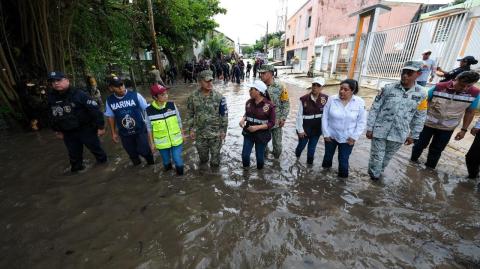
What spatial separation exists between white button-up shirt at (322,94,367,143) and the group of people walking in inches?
0.5

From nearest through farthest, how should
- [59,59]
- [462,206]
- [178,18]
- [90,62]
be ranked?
[462,206]
[59,59]
[90,62]
[178,18]

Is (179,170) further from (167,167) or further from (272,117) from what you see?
(272,117)

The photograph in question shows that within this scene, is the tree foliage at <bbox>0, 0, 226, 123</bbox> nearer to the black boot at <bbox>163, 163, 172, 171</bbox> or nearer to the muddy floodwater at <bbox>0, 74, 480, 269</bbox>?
the muddy floodwater at <bbox>0, 74, 480, 269</bbox>

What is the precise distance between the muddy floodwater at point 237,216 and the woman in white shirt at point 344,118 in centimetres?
65

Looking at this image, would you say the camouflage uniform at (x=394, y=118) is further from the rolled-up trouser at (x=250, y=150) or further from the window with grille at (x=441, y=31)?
the window with grille at (x=441, y=31)

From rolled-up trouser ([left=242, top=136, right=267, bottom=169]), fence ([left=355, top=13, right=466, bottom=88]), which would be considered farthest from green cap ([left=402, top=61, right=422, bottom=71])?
fence ([left=355, top=13, right=466, bottom=88])

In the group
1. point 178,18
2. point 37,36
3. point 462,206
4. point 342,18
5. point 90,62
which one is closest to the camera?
point 462,206

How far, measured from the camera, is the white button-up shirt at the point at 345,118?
3348 mm

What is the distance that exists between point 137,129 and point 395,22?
23136mm

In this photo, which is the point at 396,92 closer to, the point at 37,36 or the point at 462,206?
the point at 462,206

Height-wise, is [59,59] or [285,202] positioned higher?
[59,59]

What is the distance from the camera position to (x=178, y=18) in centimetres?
1432

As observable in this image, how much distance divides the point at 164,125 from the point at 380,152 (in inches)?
127

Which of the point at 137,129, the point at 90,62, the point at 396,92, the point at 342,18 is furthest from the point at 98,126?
the point at 342,18
